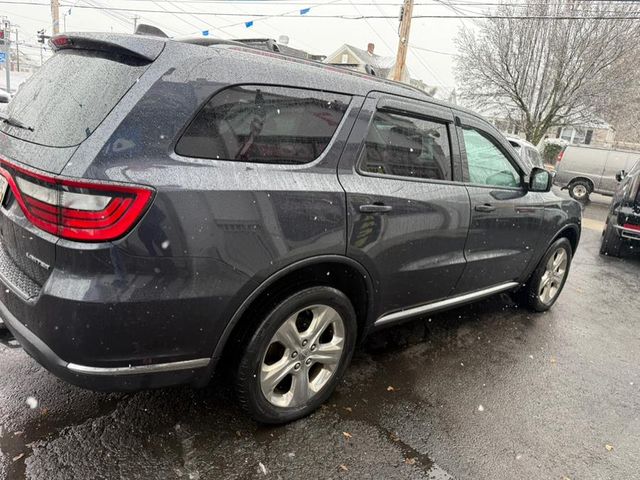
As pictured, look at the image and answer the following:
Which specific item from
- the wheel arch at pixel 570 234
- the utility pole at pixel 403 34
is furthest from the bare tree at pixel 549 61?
the wheel arch at pixel 570 234

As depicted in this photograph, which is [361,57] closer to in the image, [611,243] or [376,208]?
[611,243]

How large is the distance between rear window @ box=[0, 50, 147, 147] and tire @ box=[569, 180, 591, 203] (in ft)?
50.3

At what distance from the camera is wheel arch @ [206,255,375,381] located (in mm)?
2057

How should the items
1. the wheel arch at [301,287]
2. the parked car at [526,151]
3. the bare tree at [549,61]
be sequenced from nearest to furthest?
the wheel arch at [301,287], the parked car at [526,151], the bare tree at [549,61]

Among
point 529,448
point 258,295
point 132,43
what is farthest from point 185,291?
point 529,448

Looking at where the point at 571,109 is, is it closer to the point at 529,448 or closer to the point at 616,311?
the point at 616,311

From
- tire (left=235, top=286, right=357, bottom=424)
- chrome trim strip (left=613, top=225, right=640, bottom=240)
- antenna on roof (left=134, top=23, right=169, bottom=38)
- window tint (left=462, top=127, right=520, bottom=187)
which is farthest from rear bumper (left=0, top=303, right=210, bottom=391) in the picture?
chrome trim strip (left=613, top=225, right=640, bottom=240)

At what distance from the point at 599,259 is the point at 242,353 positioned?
264 inches

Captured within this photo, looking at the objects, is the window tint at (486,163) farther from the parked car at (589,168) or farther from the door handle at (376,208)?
the parked car at (589,168)

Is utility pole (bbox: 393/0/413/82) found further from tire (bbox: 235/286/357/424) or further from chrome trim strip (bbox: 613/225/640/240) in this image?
tire (bbox: 235/286/357/424)

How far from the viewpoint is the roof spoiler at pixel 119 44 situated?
189 cm

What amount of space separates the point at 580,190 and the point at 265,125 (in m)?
15.3

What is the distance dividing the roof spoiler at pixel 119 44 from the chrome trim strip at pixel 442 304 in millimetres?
1841

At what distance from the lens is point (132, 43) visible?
1.93 metres
